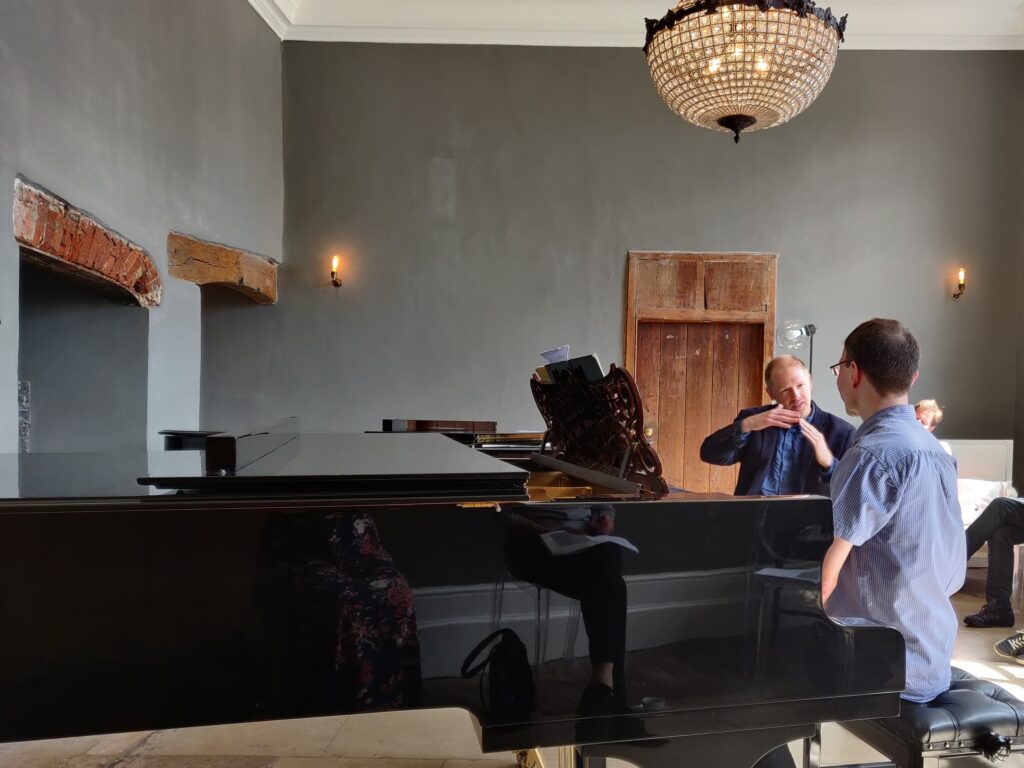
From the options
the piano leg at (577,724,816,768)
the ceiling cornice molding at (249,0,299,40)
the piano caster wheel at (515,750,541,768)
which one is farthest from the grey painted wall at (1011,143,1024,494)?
the ceiling cornice molding at (249,0,299,40)

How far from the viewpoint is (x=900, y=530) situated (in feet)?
5.63

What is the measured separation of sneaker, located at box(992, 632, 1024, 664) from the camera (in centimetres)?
355

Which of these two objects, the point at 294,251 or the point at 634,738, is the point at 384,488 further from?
the point at 294,251

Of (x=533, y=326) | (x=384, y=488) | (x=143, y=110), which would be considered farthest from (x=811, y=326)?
(x=384, y=488)

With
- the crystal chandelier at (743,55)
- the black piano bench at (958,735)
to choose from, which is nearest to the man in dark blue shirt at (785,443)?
the crystal chandelier at (743,55)

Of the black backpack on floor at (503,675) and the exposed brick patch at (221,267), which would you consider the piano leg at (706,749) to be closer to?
the black backpack on floor at (503,675)

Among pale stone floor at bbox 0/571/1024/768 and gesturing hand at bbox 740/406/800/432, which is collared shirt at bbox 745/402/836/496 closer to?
gesturing hand at bbox 740/406/800/432

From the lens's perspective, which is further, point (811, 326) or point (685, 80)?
point (811, 326)

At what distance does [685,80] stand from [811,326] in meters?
3.47

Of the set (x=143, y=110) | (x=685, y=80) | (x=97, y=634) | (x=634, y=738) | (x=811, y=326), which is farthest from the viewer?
(x=811, y=326)

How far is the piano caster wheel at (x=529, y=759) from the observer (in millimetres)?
2359

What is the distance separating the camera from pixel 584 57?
6.14 m

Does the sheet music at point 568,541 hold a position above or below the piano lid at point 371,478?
below

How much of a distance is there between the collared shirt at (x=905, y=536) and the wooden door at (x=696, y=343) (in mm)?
4347
